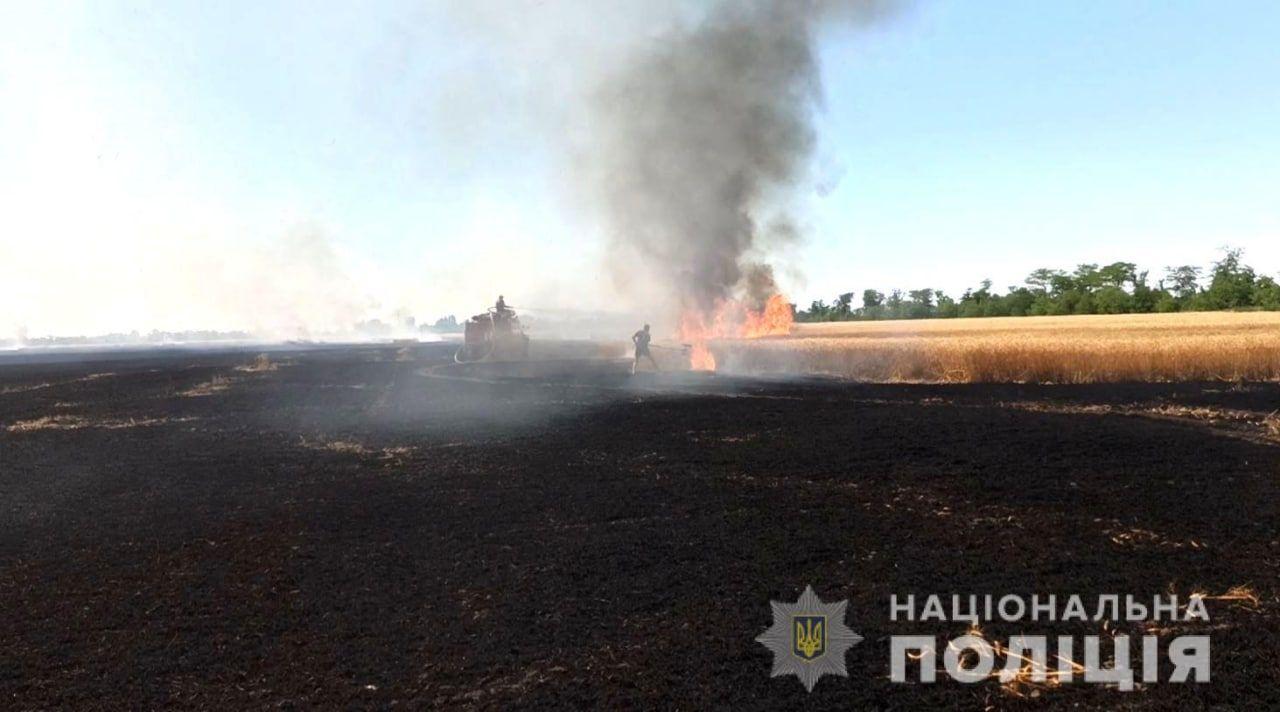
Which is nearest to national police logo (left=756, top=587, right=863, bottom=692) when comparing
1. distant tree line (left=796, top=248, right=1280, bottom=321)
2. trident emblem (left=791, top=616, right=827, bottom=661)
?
trident emblem (left=791, top=616, right=827, bottom=661)

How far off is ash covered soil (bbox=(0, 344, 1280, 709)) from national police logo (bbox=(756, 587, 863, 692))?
0.09m

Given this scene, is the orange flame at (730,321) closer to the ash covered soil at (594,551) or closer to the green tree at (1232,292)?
the ash covered soil at (594,551)

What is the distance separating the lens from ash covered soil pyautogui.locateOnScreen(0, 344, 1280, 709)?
13.0 ft

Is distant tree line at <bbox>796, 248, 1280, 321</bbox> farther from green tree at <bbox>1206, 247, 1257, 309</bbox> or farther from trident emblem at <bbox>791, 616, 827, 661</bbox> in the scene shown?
trident emblem at <bbox>791, 616, 827, 661</bbox>

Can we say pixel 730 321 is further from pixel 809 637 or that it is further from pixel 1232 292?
pixel 1232 292

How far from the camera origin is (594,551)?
6.20 metres

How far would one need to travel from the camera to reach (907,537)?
20.8ft

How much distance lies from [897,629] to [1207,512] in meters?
4.40

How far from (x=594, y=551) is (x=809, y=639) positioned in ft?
7.58

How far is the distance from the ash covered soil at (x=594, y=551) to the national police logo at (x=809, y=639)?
91mm

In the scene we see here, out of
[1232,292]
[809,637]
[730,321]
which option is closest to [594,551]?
[809,637]

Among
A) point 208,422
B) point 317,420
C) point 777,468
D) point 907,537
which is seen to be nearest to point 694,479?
point 777,468

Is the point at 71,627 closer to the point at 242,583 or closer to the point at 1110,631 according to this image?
the point at 242,583

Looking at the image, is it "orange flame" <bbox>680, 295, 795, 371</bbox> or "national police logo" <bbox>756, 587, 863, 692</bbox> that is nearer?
"national police logo" <bbox>756, 587, 863, 692</bbox>
